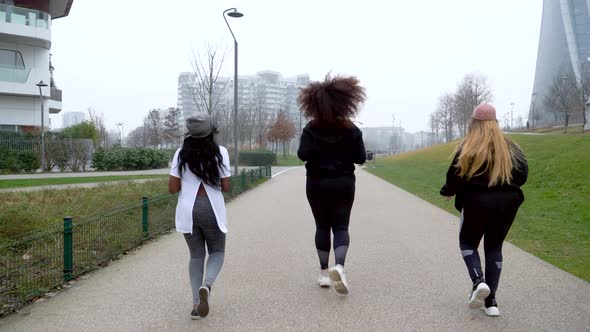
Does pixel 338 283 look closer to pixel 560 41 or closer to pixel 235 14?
pixel 235 14

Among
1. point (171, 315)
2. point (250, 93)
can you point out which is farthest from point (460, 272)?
point (250, 93)

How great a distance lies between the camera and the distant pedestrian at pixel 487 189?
3.96 m

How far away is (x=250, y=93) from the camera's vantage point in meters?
125

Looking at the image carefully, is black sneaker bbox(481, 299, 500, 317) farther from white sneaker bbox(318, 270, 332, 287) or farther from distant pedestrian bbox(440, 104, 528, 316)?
white sneaker bbox(318, 270, 332, 287)

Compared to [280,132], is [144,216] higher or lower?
lower

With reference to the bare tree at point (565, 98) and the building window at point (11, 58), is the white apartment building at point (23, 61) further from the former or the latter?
the bare tree at point (565, 98)

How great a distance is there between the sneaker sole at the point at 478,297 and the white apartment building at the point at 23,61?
33.7 meters

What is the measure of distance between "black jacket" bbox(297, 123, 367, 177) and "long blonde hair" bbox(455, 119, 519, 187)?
2.92 feet

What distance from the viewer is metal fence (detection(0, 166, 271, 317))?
15.9 feet

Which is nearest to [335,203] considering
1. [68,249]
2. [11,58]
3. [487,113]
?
[487,113]

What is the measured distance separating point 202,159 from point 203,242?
70 cm

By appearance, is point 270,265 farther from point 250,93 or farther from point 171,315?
point 250,93

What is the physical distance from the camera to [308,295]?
4.72 m

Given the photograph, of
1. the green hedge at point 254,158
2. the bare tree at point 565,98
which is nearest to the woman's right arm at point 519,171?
the green hedge at point 254,158
